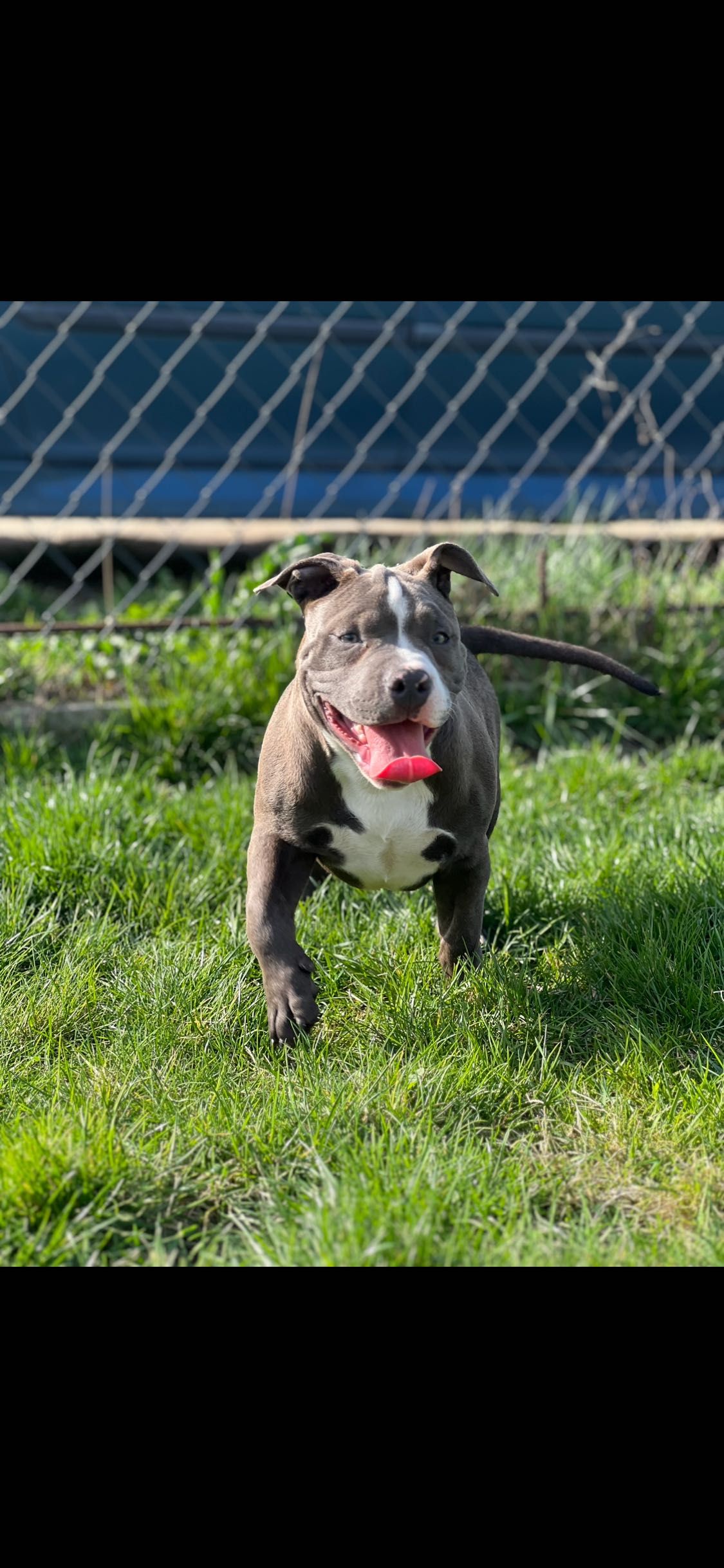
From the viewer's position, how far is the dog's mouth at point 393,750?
2.47m

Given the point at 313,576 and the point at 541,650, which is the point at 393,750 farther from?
the point at 541,650

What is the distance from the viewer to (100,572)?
228 inches

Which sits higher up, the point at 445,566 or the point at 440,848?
the point at 445,566

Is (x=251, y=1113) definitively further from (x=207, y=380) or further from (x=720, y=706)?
(x=207, y=380)

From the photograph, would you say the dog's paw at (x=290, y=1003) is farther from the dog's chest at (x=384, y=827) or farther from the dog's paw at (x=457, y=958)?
the dog's paw at (x=457, y=958)

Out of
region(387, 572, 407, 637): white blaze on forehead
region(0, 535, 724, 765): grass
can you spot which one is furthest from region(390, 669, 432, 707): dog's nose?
region(0, 535, 724, 765): grass

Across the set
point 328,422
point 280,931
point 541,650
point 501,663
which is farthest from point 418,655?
point 328,422

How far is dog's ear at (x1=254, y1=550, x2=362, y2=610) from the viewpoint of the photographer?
276 cm

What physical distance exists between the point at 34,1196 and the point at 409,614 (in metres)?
1.24

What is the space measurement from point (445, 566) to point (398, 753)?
53 cm

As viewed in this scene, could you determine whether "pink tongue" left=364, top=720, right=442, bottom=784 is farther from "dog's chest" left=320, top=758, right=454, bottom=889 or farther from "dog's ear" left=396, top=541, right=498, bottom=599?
"dog's ear" left=396, top=541, right=498, bottom=599

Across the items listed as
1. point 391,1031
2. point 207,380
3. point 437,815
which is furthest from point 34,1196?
point 207,380

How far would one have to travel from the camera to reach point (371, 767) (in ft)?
8.25

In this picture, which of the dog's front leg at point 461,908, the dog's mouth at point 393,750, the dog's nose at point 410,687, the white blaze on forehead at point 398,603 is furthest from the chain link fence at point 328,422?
the dog's nose at point 410,687
